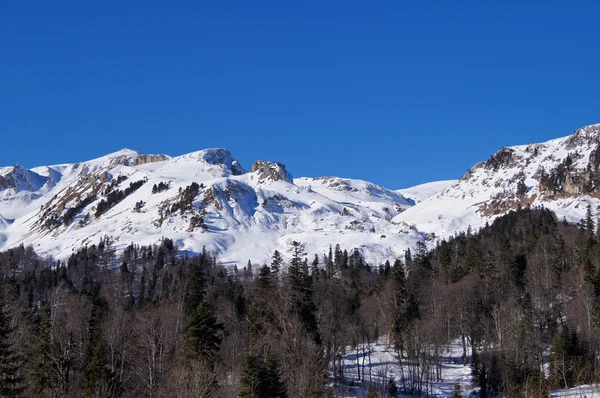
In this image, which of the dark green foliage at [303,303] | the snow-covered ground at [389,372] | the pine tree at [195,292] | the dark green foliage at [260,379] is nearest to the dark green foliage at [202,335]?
the dark green foliage at [303,303]

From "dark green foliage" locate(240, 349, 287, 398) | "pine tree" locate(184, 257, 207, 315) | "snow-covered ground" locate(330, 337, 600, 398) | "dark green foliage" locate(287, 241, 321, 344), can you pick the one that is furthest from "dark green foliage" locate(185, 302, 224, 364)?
"dark green foliage" locate(240, 349, 287, 398)

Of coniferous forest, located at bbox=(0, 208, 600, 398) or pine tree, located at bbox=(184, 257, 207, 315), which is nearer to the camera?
coniferous forest, located at bbox=(0, 208, 600, 398)

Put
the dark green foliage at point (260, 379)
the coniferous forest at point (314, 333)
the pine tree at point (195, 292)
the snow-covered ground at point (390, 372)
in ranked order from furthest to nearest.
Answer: the pine tree at point (195, 292) → the snow-covered ground at point (390, 372) → the coniferous forest at point (314, 333) → the dark green foliage at point (260, 379)

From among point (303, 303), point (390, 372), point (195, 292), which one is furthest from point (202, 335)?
point (390, 372)

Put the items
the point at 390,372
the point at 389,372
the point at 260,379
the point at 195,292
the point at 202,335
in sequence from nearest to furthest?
the point at 260,379 → the point at 202,335 → the point at 195,292 → the point at 390,372 → the point at 389,372

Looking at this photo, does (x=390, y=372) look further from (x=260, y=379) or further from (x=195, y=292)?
Result: (x=260, y=379)

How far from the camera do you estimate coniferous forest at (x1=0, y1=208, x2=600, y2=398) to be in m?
40.5

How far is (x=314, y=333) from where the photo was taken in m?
54.7

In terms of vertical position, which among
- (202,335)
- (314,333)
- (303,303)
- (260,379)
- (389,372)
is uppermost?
(303,303)

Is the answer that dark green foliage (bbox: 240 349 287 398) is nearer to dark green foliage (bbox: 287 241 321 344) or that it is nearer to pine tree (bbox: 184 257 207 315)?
dark green foliage (bbox: 287 241 321 344)

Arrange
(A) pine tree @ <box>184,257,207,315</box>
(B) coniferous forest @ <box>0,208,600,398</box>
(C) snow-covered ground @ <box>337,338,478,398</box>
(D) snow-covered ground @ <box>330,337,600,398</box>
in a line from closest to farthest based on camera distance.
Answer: (B) coniferous forest @ <box>0,208,600,398</box>
(D) snow-covered ground @ <box>330,337,600,398</box>
(C) snow-covered ground @ <box>337,338,478,398</box>
(A) pine tree @ <box>184,257,207,315</box>

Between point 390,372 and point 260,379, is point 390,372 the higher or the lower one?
the lower one

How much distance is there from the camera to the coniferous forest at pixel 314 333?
40500 mm

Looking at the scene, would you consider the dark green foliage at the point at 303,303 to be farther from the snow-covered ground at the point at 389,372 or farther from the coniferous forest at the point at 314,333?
the snow-covered ground at the point at 389,372
